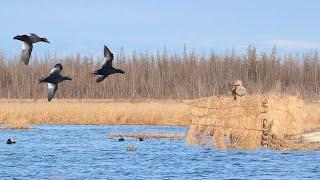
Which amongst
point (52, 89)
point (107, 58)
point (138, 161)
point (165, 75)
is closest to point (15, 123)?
point (138, 161)

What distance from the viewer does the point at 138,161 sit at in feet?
77.8

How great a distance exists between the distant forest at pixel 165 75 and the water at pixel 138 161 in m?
36.4

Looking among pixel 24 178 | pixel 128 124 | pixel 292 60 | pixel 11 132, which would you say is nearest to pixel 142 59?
pixel 292 60

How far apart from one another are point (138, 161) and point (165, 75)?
50542mm

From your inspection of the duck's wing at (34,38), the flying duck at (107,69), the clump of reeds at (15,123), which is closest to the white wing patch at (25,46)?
the duck's wing at (34,38)

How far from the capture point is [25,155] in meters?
25.3

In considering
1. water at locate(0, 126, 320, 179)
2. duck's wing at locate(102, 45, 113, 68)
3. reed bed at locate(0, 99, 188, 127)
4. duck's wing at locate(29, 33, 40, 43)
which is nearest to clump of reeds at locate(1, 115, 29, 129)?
reed bed at locate(0, 99, 188, 127)

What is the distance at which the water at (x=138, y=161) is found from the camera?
20.5 metres

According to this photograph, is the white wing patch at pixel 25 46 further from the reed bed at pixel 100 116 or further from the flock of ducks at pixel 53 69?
the reed bed at pixel 100 116

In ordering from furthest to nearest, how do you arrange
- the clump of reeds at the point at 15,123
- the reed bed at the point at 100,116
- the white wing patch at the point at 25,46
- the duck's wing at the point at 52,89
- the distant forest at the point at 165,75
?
the distant forest at the point at 165,75 → the reed bed at the point at 100,116 → the clump of reeds at the point at 15,123 → the duck's wing at the point at 52,89 → the white wing patch at the point at 25,46

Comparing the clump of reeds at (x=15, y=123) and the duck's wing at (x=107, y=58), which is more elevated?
the duck's wing at (x=107, y=58)

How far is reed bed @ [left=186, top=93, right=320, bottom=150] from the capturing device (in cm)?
2542

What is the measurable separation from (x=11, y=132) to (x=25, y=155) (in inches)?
386

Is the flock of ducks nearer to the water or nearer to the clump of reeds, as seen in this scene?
the water
